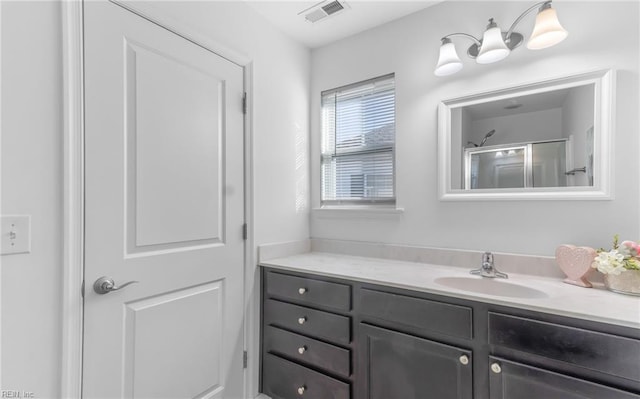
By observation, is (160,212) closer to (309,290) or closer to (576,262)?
(309,290)

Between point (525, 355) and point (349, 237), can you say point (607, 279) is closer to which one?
point (525, 355)

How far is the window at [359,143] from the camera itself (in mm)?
2156

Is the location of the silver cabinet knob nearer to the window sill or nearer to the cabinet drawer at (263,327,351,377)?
the cabinet drawer at (263,327,351,377)

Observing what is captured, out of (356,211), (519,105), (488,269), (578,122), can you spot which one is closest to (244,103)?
(356,211)

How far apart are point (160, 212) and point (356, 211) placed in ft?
4.28

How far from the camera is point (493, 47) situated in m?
1.60

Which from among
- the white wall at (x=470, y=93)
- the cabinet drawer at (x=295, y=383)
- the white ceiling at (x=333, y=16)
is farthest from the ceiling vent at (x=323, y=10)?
the cabinet drawer at (x=295, y=383)

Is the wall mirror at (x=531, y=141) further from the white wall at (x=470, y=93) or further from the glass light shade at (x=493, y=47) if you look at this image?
the glass light shade at (x=493, y=47)

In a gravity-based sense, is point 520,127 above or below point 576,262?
above

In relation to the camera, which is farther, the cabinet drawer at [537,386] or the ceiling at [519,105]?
the ceiling at [519,105]

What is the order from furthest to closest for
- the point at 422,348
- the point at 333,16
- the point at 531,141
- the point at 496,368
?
1. the point at 333,16
2. the point at 531,141
3. the point at 422,348
4. the point at 496,368

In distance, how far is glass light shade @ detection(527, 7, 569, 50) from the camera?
145cm

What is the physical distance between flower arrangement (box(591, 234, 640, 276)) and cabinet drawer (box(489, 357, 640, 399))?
517 mm

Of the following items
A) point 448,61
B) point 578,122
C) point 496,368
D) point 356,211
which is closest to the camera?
point 496,368
